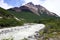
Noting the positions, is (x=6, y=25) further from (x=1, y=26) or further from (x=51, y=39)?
(x=51, y=39)

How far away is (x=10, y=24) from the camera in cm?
8062

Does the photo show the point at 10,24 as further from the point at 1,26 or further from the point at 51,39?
the point at 51,39

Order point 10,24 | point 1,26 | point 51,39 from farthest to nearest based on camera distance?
point 10,24
point 1,26
point 51,39

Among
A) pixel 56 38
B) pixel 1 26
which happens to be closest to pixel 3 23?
pixel 1 26

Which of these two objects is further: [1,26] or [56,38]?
[1,26]

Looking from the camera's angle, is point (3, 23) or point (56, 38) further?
point (3, 23)

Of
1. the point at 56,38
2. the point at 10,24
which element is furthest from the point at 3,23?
the point at 56,38

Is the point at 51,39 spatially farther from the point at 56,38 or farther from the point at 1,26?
the point at 1,26

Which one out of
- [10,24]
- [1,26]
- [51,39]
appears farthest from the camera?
[10,24]

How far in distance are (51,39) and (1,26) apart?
5017 cm

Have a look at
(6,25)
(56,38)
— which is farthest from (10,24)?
(56,38)

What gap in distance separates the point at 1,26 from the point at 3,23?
1.67 metres

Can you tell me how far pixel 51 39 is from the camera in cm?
2506

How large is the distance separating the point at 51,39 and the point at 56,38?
4.07 ft
